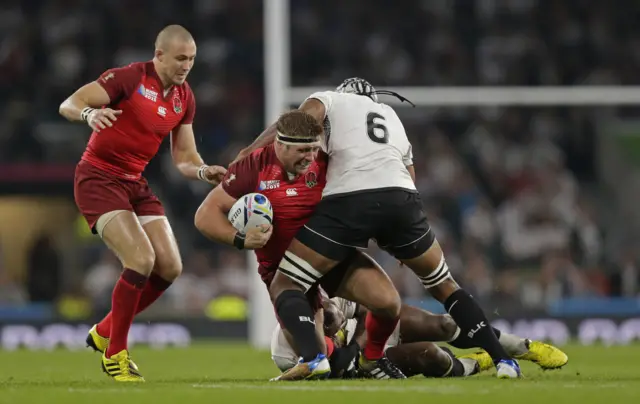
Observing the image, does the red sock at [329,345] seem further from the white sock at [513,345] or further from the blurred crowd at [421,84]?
the blurred crowd at [421,84]

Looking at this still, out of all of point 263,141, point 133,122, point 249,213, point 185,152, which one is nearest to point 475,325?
point 249,213

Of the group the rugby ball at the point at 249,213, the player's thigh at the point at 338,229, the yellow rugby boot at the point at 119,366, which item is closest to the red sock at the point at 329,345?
the player's thigh at the point at 338,229

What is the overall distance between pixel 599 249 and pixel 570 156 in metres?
1.72

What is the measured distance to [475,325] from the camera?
725 cm

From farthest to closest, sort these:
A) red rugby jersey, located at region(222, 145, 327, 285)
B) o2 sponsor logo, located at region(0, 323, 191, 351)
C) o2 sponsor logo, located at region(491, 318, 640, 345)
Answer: o2 sponsor logo, located at region(0, 323, 191, 351) < o2 sponsor logo, located at region(491, 318, 640, 345) < red rugby jersey, located at region(222, 145, 327, 285)

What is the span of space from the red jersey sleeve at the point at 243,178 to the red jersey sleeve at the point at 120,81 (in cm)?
97

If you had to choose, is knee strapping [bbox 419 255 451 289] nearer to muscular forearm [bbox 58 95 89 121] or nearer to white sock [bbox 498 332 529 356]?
white sock [bbox 498 332 529 356]

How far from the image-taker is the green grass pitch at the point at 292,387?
5.84 meters

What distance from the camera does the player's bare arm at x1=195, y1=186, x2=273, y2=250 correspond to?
23.8 feet

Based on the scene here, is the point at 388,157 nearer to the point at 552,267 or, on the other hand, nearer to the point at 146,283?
the point at 146,283

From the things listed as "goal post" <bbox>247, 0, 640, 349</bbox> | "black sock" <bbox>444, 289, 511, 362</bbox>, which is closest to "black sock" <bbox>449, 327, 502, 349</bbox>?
"black sock" <bbox>444, 289, 511, 362</bbox>

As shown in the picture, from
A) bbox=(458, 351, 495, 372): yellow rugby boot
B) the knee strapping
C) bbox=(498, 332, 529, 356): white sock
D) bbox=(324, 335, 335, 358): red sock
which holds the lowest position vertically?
bbox=(458, 351, 495, 372): yellow rugby boot

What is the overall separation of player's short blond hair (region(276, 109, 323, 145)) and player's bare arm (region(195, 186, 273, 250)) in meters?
0.53

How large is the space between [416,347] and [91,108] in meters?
2.39
